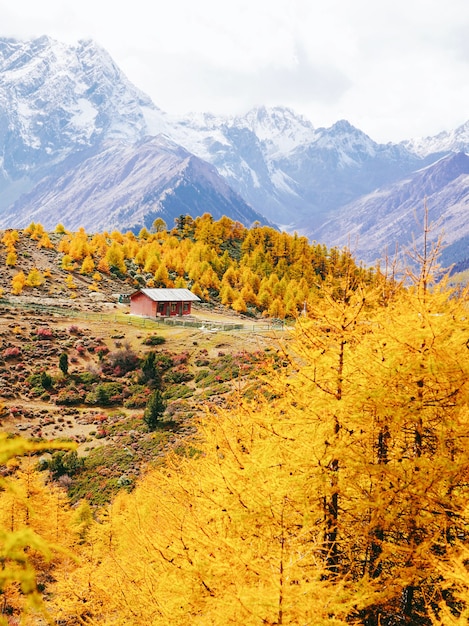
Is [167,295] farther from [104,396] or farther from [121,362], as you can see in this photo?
[104,396]

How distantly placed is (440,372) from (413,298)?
1831 millimetres

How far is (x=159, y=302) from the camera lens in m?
72.2

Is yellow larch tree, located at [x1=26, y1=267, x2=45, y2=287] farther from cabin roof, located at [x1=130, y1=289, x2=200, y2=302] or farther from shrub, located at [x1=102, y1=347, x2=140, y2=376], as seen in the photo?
shrub, located at [x1=102, y1=347, x2=140, y2=376]

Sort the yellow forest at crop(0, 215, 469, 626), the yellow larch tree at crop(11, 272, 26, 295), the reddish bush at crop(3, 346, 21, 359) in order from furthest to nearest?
the yellow larch tree at crop(11, 272, 26, 295) → the reddish bush at crop(3, 346, 21, 359) → the yellow forest at crop(0, 215, 469, 626)

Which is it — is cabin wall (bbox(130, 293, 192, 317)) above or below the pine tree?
above

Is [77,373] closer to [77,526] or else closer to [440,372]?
[77,526]

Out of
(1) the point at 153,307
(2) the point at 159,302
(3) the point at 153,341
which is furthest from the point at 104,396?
(2) the point at 159,302

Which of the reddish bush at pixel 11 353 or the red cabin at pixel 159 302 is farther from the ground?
the red cabin at pixel 159 302

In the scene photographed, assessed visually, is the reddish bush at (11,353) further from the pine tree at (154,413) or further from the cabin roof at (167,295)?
the pine tree at (154,413)

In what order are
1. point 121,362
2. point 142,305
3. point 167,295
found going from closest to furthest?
point 121,362 → point 142,305 → point 167,295

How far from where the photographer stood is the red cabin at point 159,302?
72.1 m

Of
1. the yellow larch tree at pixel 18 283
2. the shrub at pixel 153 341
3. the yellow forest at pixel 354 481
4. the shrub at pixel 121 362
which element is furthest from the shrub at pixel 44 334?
the yellow forest at pixel 354 481

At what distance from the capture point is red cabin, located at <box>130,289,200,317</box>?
7212 cm

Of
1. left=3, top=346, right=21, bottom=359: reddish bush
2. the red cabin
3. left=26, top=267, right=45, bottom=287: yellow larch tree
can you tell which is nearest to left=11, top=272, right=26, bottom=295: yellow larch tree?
left=26, top=267, right=45, bottom=287: yellow larch tree
